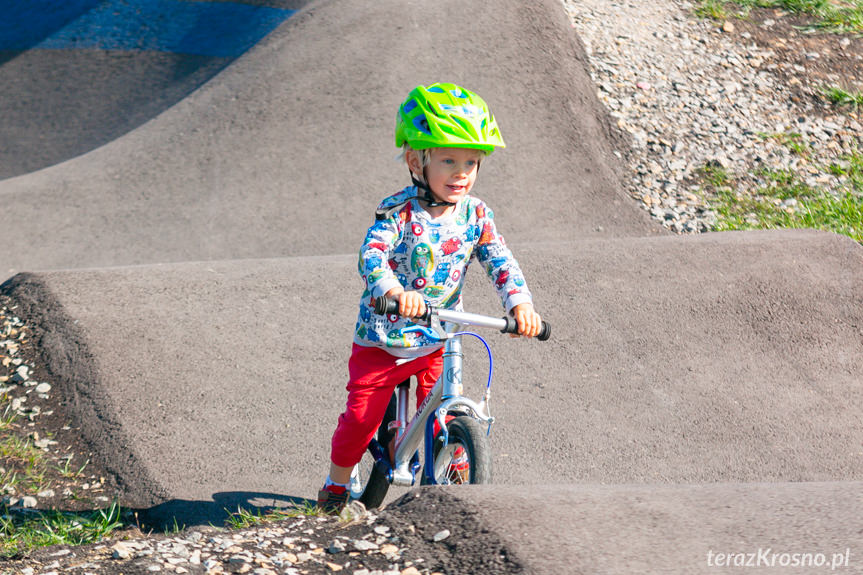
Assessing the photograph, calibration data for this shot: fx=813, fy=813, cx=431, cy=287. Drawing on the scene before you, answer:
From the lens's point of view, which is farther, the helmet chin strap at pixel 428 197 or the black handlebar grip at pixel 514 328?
the helmet chin strap at pixel 428 197

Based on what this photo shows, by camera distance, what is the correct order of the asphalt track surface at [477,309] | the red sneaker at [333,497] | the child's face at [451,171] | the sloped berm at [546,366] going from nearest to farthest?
the child's face at [451,171] → the asphalt track surface at [477,309] → the red sneaker at [333,497] → the sloped berm at [546,366]

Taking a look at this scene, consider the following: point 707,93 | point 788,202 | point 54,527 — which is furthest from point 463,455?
point 707,93

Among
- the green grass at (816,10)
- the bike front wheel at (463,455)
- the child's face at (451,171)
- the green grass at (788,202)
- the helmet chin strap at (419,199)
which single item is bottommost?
the green grass at (788,202)

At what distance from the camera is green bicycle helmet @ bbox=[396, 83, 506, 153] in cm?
327

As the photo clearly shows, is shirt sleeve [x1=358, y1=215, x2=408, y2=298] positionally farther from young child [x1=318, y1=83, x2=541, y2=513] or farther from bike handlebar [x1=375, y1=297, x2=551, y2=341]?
bike handlebar [x1=375, y1=297, x2=551, y2=341]

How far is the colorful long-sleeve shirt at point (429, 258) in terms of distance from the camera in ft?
11.4

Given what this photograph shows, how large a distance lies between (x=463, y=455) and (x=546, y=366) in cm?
251

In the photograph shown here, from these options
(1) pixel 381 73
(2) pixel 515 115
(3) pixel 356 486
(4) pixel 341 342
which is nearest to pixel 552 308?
(4) pixel 341 342

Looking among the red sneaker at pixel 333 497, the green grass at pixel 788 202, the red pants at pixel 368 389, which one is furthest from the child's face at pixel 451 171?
the green grass at pixel 788 202

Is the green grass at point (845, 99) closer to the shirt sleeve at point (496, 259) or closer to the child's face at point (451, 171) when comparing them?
the shirt sleeve at point (496, 259)

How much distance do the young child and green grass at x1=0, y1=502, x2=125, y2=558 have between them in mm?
1158

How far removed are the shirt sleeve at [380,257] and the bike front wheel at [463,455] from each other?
0.64m

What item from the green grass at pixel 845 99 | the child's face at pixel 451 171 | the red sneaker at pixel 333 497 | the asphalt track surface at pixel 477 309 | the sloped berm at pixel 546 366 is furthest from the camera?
the green grass at pixel 845 99

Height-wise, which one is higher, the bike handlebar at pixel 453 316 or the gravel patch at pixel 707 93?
the bike handlebar at pixel 453 316
